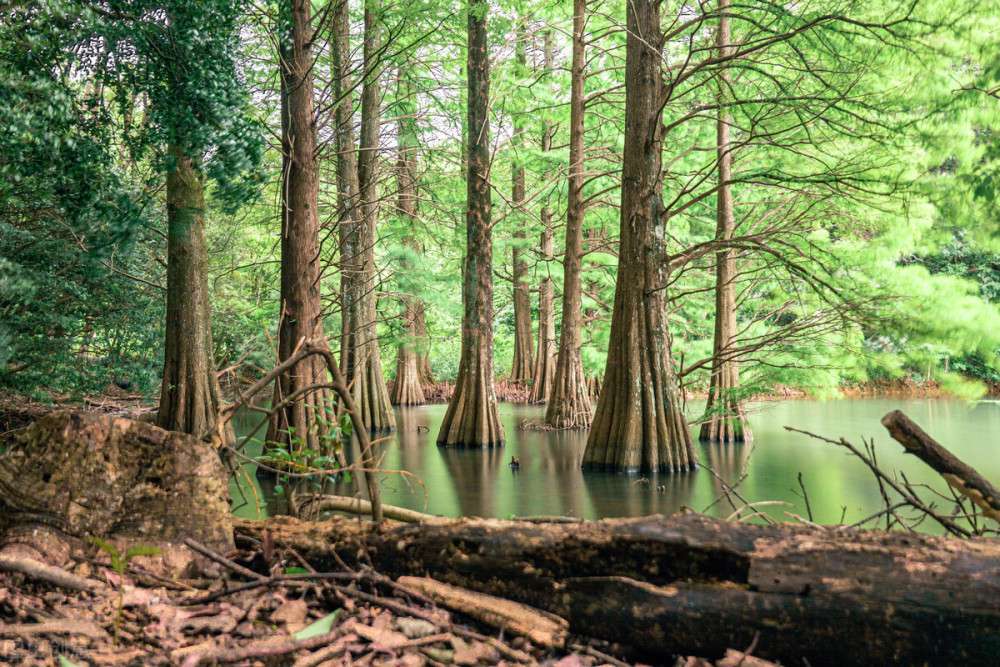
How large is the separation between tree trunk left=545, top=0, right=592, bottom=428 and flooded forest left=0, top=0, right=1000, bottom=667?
10 centimetres

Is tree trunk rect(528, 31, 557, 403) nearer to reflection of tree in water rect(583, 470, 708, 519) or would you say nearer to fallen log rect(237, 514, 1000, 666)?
reflection of tree in water rect(583, 470, 708, 519)

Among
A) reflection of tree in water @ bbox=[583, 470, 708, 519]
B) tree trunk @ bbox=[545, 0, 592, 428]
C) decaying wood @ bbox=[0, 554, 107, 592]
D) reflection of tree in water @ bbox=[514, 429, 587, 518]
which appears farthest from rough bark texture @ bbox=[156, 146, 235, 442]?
tree trunk @ bbox=[545, 0, 592, 428]

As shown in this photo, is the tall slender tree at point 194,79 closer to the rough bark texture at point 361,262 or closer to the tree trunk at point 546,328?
the rough bark texture at point 361,262

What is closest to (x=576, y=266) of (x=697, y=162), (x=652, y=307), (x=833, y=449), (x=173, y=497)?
(x=697, y=162)

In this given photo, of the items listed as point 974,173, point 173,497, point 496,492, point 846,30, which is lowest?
point 496,492

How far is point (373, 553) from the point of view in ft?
7.73

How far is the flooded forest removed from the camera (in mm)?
1951

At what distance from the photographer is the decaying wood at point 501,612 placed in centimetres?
199

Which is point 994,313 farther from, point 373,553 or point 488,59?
point 488,59

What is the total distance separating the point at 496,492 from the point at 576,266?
675cm

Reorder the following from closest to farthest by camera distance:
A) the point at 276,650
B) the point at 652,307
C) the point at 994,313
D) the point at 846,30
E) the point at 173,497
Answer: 1. the point at 276,650
2. the point at 173,497
3. the point at 994,313
4. the point at 846,30
5. the point at 652,307

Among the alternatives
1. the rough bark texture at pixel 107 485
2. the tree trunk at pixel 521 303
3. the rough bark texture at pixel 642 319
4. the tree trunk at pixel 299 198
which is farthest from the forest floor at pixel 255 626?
the tree trunk at pixel 521 303

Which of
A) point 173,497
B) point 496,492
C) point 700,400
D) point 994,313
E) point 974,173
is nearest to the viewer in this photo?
point 173,497

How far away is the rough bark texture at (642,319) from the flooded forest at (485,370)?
0.04 meters
